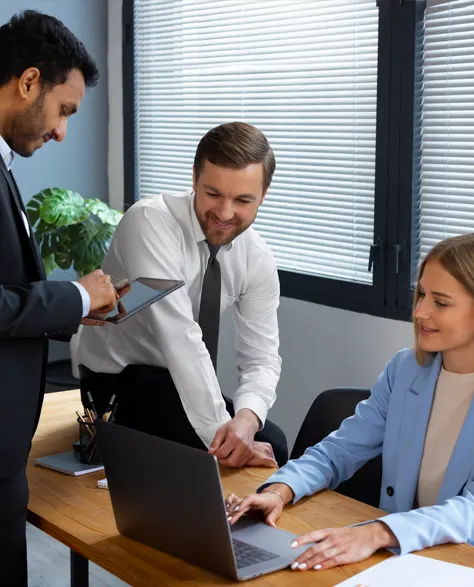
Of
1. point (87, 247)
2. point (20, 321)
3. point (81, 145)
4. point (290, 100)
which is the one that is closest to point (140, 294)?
point (20, 321)

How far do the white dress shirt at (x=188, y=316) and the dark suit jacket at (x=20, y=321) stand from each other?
596 mm

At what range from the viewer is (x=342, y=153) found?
11.6 feet

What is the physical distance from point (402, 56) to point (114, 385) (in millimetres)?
1634

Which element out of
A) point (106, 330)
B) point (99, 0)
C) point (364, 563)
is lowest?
point (364, 563)

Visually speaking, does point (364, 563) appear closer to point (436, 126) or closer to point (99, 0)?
point (436, 126)

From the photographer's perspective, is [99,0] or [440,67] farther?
[99,0]

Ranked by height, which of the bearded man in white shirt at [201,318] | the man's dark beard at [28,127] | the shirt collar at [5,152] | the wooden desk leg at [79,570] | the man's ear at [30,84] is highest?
the man's ear at [30,84]

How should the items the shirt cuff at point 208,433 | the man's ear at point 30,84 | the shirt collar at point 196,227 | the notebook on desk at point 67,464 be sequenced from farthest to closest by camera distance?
the shirt collar at point 196,227, the shirt cuff at point 208,433, the notebook on desk at point 67,464, the man's ear at point 30,84

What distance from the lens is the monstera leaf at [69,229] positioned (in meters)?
4.26

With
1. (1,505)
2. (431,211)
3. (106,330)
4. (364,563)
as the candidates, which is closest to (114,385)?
(106,330)

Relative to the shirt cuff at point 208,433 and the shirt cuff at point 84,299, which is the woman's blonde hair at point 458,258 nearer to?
the shirt cuff at point 208,433

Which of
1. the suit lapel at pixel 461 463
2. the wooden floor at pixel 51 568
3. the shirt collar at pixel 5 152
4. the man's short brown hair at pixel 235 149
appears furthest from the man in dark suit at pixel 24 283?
the wooden floor at pixel 51 568

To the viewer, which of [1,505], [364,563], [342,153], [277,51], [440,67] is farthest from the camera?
[277,51]

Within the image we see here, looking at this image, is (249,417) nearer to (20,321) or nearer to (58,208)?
(20,321)
